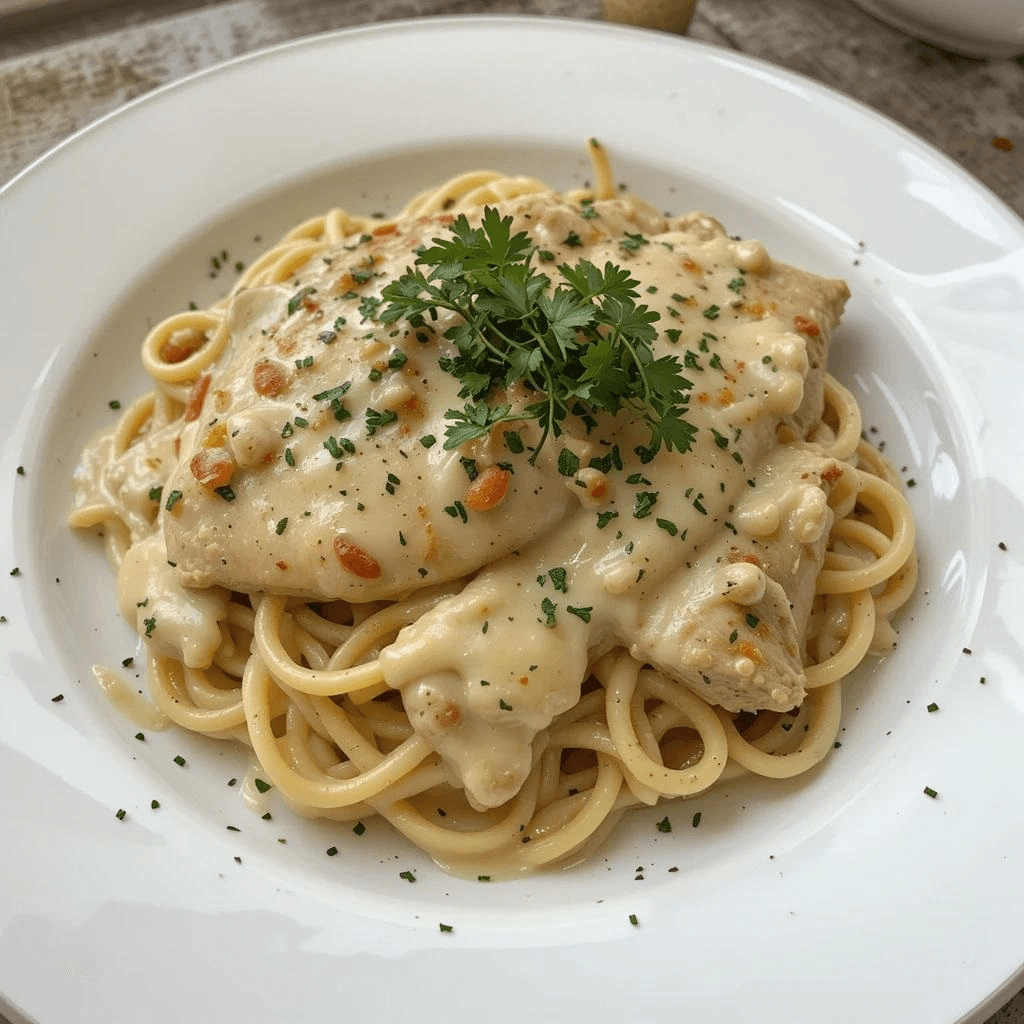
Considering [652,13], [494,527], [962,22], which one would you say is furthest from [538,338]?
[962,22]

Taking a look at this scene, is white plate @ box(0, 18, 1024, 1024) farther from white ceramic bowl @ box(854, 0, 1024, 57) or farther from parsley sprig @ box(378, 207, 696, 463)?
white ceramic bowl @ box(854, 0, 1024, 57)

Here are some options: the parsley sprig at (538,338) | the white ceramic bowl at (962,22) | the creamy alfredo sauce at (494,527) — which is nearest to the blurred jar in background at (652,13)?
the white ceramic bowl at (962,22)

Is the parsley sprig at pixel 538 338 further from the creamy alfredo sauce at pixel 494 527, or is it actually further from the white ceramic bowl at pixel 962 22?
the white ceramic bowl at pixel 962 22

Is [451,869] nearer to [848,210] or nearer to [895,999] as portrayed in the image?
[895,999]

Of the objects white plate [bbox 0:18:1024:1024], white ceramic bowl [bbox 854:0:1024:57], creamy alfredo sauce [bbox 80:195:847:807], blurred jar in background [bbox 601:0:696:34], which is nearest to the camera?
white plate [bbox 0:18:1024:1024]

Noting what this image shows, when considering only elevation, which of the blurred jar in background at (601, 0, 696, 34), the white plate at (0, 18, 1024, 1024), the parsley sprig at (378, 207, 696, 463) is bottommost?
the white plate at (0, 18, 1024, 1024)

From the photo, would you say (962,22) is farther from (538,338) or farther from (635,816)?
(635,816)

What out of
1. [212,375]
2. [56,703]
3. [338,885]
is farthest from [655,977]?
[212,375]

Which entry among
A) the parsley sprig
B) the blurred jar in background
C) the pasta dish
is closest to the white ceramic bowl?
the blurred jar in background
